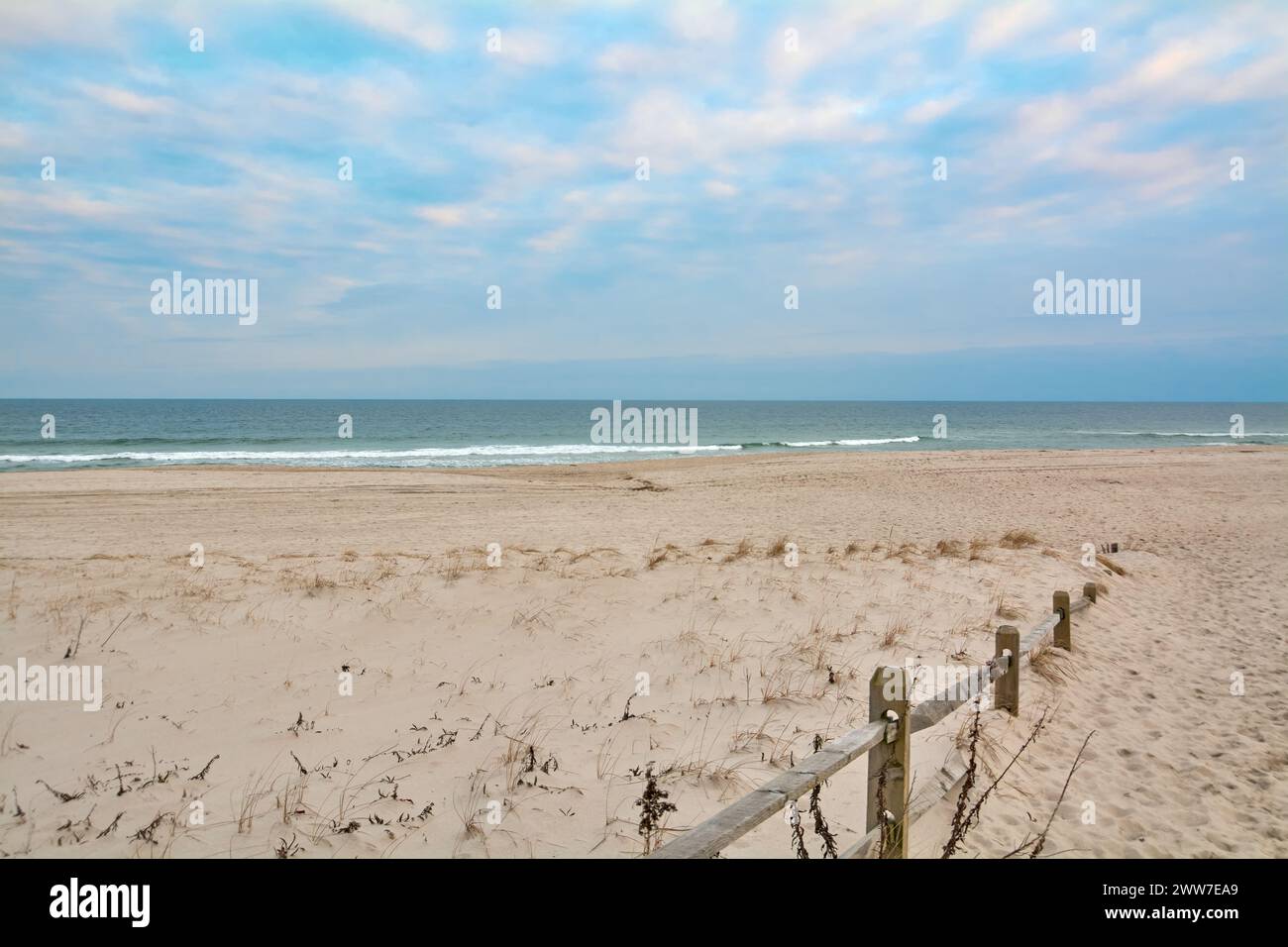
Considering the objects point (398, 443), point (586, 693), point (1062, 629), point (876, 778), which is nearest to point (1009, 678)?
point (1062, 629)

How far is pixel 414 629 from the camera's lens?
831 centimetres

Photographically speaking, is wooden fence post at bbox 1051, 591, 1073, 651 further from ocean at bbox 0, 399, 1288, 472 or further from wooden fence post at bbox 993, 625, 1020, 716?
ocean at bbox 0, 399, 1288, 472

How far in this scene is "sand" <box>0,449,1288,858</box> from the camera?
4848 mm

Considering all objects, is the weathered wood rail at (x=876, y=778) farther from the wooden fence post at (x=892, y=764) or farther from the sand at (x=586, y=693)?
the sand at (x=586, y=693)

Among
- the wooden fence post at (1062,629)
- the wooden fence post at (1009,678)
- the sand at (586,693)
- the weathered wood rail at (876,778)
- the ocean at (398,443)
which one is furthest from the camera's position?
the ocean at (398,443)

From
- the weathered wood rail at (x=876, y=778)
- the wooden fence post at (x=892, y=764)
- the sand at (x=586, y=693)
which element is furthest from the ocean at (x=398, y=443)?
the wooden fence post at (x=892, y=764)

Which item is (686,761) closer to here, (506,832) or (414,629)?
(506,832)

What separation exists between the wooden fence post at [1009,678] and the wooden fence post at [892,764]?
3062 mm

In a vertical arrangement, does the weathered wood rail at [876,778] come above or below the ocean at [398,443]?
below

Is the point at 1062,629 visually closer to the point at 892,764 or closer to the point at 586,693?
the point at 586,693

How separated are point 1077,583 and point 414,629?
31.3 ft

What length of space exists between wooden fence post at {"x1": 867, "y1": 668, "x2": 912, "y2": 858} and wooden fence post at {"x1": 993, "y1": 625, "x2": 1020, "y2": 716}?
3.06m

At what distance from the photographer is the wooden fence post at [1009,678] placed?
6.68 meters
